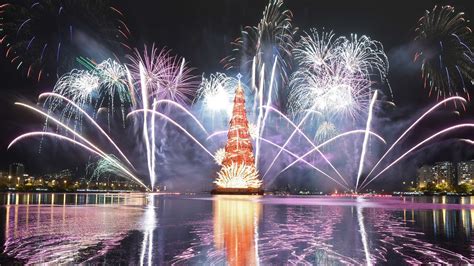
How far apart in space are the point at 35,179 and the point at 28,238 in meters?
187

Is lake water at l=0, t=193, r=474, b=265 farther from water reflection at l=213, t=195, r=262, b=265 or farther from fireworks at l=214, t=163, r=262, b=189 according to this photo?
fireworks at l=214, t=163, r=262, b=189

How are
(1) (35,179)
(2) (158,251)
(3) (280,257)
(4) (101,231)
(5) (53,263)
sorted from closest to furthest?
1. (5) (53,263)
2. (3) (280,257)
3. (2) (158,251)
4. (4) (101,231)
5. (1) (35,179)

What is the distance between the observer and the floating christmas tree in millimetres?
74062

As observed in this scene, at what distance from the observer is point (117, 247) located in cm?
1524

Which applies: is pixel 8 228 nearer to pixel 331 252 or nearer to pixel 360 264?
pixel 331 252

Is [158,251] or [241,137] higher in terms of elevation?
[241,137]

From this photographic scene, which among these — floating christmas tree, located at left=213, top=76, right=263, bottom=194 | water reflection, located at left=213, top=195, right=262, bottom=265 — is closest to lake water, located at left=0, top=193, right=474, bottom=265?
water reflection, located at left=213, top=195, right=262, bottom=265

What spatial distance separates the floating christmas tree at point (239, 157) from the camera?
7406 centimetres

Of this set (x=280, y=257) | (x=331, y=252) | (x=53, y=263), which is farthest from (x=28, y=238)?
(x=331, y=252)

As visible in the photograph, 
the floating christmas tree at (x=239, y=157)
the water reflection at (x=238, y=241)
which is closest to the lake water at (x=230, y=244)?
the water reflection at (x=238, y=241)

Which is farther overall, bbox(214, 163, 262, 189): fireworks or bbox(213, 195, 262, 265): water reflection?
bbox(214, 163, 262, 189): fireworks

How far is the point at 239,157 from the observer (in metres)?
74.1

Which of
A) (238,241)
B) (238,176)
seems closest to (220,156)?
Result: (238,176)

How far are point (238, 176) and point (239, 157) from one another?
3.53 metres
